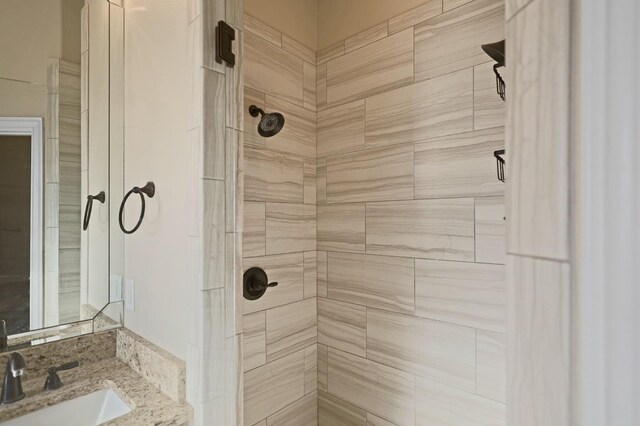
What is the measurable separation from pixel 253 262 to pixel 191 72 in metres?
0.82

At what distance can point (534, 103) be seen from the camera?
0.33 m

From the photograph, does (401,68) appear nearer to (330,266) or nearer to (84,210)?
(330,266)

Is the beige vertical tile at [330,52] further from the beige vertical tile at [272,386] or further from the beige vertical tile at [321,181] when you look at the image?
the beige vertical tile at [272,386]

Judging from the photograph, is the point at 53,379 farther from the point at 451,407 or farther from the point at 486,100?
the point at 486,100

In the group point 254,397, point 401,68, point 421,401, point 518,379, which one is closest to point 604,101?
point 518,379

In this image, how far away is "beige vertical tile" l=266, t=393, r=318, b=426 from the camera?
1.62 meters

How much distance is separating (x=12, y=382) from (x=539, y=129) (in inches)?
62.3

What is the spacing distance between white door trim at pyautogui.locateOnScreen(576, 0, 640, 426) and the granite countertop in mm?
1107

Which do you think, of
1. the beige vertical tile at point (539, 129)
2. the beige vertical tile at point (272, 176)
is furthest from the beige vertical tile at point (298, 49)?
the beige vertical tile at point (539, 129)

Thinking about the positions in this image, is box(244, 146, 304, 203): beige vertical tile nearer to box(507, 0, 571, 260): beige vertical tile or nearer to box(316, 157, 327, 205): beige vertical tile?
box(316, 157, 327, 205): beige vertical tile

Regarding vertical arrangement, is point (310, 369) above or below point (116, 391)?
below

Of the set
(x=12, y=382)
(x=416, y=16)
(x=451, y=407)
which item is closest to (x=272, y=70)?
(x=416, y=16)

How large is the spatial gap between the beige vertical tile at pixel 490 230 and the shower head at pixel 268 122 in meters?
0.89

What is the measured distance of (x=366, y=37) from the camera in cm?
163
